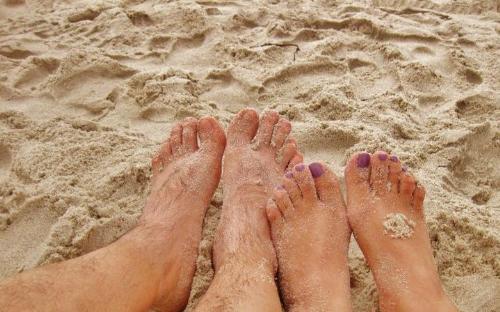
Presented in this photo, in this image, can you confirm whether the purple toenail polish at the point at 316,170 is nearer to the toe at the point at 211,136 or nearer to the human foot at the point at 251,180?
the human foot at the point at 251,180

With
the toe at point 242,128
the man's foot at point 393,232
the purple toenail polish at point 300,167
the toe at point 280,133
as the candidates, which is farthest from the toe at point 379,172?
the toe at point 242,128

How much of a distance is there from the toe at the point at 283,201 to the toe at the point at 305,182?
0.05 m

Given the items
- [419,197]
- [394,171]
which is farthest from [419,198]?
[394,171]

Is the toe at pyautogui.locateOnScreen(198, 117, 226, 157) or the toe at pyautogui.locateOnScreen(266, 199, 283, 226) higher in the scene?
the toe at pyautogui.locateOnScreen(198, 117, 226, 157)

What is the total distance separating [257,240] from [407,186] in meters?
0.51

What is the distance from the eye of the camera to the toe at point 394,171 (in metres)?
1.49

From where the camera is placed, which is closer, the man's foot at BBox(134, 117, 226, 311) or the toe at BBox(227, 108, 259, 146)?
the man's foot at BBox(134, 117, 226, 311)

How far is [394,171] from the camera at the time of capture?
4.97 ft

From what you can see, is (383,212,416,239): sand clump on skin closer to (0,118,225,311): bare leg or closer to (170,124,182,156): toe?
(0,118,225,311): bare leg

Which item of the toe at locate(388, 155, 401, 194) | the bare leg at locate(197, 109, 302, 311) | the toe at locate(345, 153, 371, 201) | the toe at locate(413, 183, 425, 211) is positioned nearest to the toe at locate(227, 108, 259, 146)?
the bare leg at locate(197, 109, 302, 311)

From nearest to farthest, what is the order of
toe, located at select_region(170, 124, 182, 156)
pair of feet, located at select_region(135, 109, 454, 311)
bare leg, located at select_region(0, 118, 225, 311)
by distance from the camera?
bare leg, located at select_region(0, 118, 225, 311) → pair of feet, located at select_region(135, 109, 454, 311) → toe, located at select_region(170, 124, 182, 156)

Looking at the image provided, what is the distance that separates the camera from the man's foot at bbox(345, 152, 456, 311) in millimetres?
1245

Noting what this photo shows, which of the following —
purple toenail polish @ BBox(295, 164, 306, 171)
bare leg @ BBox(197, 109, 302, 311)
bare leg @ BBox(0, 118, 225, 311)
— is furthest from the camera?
purple toenail polish @ BBox(295, 164, 306, 171)

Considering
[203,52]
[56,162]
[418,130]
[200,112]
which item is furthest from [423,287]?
[203,52]
